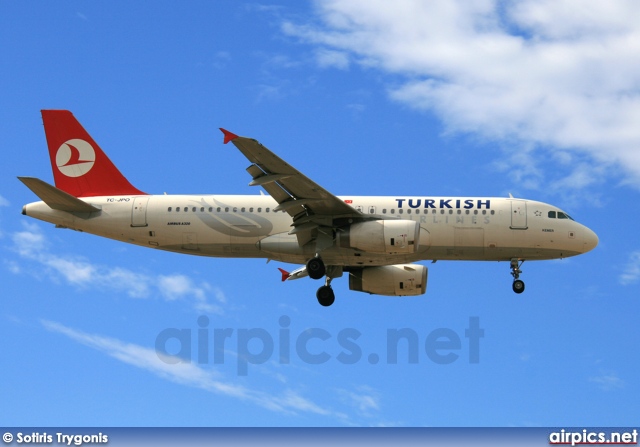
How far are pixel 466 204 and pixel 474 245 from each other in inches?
73.2

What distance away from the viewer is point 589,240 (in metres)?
43.9

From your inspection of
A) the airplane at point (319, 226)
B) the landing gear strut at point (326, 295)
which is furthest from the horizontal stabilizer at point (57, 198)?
the landing gear strut at point (326, 295)

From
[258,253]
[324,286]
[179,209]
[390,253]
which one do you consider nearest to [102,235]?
[179,209]

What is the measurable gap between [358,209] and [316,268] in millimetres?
3216

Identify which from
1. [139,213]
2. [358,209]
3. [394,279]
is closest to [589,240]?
[394,279]

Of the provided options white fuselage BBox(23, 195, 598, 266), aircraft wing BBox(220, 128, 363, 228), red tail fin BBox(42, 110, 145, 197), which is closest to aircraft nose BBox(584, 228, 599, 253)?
white fuselage BBox(23, 195, 598, 266)

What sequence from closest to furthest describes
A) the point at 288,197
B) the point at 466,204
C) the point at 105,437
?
the point at 105,437, the point at 288,197, the point at 466,204

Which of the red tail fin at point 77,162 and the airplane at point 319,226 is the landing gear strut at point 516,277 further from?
the red tail fin at point 77,162

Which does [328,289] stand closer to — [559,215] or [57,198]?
[559,215]

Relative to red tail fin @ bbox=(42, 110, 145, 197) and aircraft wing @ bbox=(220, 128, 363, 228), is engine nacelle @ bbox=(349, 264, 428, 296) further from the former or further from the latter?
red tail fin @ bbox=(42, 110, 145, 197)

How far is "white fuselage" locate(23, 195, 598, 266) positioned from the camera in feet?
141

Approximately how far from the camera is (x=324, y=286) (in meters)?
45.4

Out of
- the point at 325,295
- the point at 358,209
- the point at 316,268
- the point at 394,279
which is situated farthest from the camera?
the point at 394,279

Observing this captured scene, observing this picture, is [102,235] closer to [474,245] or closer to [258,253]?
[258,253]
